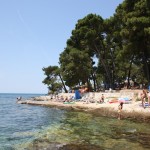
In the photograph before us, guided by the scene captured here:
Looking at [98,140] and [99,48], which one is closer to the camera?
[98,140]

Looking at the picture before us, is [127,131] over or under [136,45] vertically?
under

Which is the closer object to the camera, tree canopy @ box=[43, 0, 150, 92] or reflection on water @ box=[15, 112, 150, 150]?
reflection on water @ box=[15, 112, 150, 150]

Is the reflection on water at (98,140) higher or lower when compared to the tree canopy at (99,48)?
lower

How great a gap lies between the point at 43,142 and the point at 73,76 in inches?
1417

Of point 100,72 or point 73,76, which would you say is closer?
point 73,76

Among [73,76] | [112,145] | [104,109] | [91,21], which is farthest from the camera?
[73,76]

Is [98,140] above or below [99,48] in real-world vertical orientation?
below

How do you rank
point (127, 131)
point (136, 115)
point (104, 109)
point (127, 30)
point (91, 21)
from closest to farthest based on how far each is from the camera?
point (127, 131) → point (136, 115) → point (104, 109) → point (127, 30) → point (91, 21)

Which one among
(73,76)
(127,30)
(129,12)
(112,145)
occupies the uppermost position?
(129,12)

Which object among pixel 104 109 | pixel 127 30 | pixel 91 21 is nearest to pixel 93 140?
pixel 104 109

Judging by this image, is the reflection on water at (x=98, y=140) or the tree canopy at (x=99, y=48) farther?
the tree canopy at (x=99, y=48)

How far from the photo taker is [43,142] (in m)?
14.7

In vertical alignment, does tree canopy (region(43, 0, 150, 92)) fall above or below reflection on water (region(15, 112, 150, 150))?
above

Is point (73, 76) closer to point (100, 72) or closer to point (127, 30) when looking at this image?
point (100, 72)
